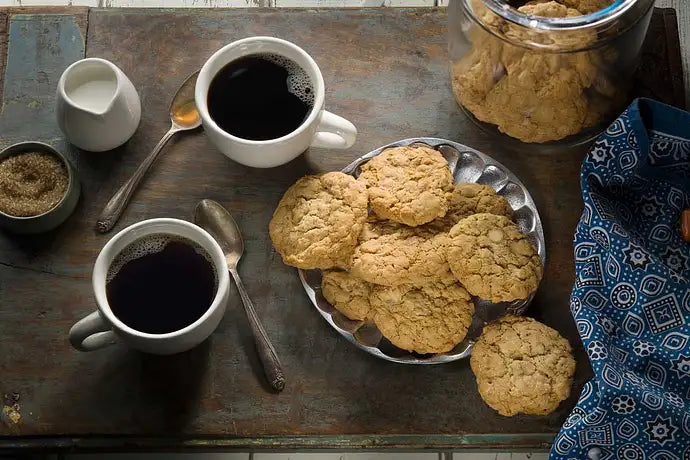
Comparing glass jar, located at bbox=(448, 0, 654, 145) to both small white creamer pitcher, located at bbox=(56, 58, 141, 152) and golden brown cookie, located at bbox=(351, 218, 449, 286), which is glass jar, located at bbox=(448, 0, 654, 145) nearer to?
golden brown cookie, located at bbox=(351, 218, 449, 286)

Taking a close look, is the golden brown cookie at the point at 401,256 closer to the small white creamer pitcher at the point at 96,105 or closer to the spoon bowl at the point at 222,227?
the spoon bowl at the point at 222,227

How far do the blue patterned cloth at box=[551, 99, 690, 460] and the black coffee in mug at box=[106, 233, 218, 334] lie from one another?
1.71 feet

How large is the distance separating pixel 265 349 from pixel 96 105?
0.46 metres

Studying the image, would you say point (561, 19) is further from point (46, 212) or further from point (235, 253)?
point (46, 212)

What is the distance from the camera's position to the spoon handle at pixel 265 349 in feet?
4.04

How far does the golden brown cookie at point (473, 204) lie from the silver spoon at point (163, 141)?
430 millimetres

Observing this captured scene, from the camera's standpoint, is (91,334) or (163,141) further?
(163,141)

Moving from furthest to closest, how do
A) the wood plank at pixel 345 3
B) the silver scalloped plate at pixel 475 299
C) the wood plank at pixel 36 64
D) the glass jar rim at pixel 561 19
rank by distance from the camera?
the wood plank at pixel 345 3
the wood plank at pixel 36 64
the silver scalloped plate at pixel 475 299
the glass jar rim at pixel 561 19

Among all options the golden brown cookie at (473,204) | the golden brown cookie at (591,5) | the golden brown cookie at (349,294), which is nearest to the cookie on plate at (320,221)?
the golden brown cookie at (349,294)

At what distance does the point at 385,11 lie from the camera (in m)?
1.43

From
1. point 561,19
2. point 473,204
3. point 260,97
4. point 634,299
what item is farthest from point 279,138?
point 634,299

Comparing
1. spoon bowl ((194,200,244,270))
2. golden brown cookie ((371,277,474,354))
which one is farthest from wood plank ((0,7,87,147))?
golden brown cookie ((371,277,474,354))

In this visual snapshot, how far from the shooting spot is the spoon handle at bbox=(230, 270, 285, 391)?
1232 mm

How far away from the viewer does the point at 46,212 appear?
4.14 ft
